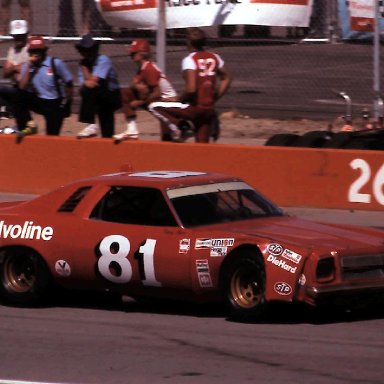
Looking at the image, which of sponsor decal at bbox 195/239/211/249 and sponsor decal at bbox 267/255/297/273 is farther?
sponsor decal at bbox 195/239/211/249

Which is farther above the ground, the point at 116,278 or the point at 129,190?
the point at 129,190

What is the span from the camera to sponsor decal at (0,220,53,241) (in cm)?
965

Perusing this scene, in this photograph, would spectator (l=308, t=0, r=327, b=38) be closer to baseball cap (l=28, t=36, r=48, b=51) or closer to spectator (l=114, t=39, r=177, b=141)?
spectator (l=114, t=39, r=177, b=141)

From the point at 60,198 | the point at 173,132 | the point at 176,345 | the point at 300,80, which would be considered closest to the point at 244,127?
the point at 300,80

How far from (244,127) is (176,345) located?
39.2 feet

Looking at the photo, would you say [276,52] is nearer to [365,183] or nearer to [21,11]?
[21,11]

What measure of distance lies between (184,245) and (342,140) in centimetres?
627

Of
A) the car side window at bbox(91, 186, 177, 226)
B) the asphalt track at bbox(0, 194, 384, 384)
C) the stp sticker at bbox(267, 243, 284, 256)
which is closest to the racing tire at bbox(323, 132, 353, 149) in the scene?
the asphalt track at bbox(0, 194, 384, 384)

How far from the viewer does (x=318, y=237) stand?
347 inches

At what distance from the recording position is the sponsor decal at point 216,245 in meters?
8.73

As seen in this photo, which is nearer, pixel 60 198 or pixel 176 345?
pixel 176 345

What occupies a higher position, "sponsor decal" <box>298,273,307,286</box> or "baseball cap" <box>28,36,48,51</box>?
"baseball cap" <box>28,36,48,51</box>

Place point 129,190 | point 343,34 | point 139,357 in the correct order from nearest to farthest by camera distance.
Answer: point 139,357
point 129,190
point 343,34

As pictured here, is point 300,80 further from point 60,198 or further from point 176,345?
point 176,345
